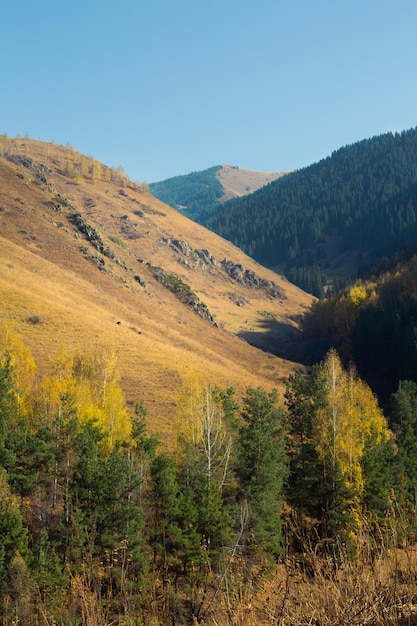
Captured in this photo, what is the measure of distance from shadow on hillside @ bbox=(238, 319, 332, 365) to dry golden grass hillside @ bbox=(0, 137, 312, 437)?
2.29 ft

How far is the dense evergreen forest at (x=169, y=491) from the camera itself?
18.8 m

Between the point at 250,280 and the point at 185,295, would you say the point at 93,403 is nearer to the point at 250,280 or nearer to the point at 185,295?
the point at 185,295

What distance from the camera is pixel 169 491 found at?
22.0 meters

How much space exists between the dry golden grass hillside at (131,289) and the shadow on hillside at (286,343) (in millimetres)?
699

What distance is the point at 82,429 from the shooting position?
2800cm

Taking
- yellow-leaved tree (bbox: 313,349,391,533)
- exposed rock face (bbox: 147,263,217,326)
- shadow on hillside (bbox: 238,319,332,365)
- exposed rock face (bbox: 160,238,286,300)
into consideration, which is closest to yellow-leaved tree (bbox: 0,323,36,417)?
yellow-leaved tree (bbox: 313,349,391,533)

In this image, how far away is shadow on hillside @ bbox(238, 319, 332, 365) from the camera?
94.7 meters

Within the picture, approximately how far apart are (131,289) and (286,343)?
45.5 meters

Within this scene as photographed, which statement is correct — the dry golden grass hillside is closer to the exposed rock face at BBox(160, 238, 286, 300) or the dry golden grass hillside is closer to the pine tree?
the exposed rock face at BBox(160, 238, 286, 300)

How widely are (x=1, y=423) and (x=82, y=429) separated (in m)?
6.09

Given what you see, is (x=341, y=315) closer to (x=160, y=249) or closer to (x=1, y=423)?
(x=160, y=249)

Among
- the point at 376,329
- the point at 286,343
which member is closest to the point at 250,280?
the point at 286,343

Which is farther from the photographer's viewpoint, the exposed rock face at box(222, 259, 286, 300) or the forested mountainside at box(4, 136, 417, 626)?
the exposed rock face at box(222, 259, 286, 300)

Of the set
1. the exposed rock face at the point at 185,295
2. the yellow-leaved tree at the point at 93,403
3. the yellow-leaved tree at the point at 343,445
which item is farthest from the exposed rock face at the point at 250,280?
the yellow-leaved tree at the point at 343,445
